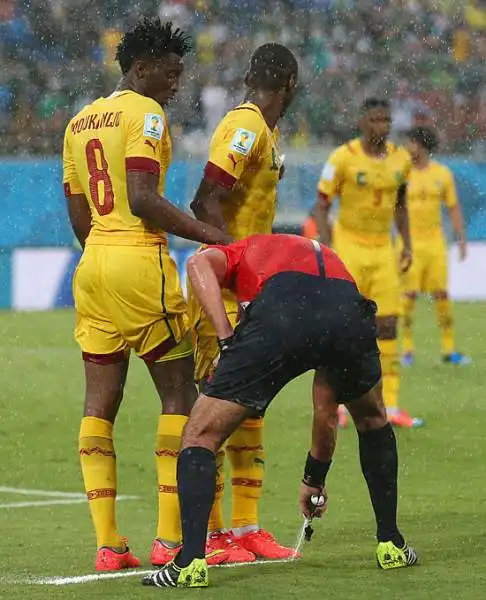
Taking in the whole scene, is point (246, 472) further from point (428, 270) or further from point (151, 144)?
point (428, 270)

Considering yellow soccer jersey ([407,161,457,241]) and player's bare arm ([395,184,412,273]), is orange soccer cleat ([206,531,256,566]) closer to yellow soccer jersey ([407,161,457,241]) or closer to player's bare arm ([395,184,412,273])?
player's bare arm ([395,184,412,273])

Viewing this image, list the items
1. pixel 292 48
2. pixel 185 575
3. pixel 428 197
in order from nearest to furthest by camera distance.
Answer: pixel 185 575
pixel 428 197
pixel 292 48

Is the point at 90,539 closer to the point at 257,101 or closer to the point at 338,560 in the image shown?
the point at 338,560

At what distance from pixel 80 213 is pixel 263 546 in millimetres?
1640

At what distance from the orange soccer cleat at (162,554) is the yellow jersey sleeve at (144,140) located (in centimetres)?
151

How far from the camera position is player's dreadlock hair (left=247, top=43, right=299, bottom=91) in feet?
21.4

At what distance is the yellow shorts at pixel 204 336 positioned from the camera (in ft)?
21.1

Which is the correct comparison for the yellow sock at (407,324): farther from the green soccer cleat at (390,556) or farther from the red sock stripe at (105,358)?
the green soccer cleat at (390,556)

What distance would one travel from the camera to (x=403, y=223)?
11.4 meters

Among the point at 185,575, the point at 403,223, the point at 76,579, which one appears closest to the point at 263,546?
the point at 76,579

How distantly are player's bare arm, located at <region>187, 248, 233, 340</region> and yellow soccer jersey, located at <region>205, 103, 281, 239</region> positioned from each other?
3.00ft

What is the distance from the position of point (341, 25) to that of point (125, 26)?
341 centimetres

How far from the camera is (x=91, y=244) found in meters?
6.18

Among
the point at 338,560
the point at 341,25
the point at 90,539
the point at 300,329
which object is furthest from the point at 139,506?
the point at 341,25
